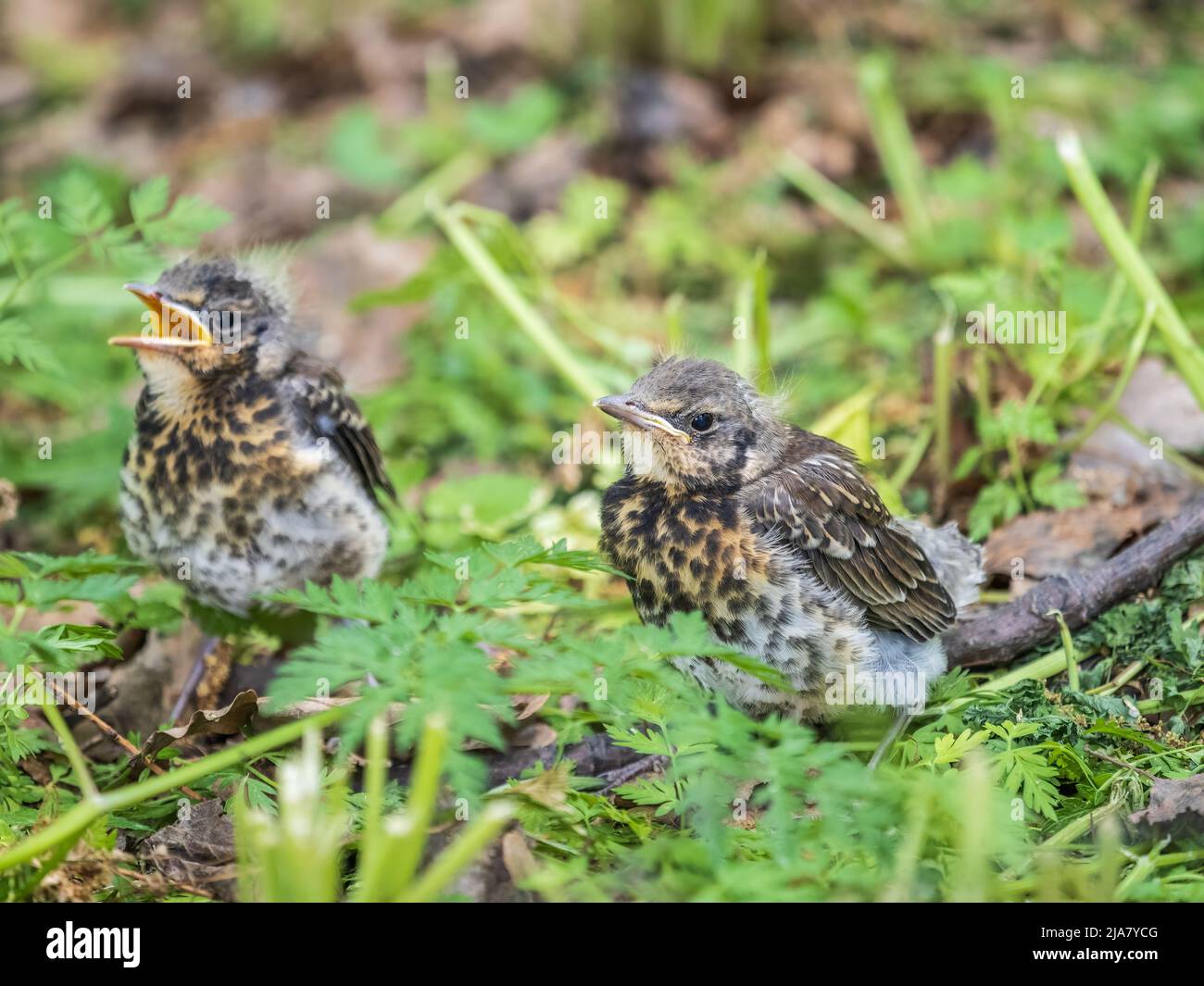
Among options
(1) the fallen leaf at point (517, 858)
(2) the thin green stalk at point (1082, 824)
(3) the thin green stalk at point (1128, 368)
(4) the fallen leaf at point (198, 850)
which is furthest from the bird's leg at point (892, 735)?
(4) the fallen leaf at point (198, 850)

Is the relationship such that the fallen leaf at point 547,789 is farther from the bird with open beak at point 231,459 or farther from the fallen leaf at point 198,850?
the bird with open beak at point 231,459

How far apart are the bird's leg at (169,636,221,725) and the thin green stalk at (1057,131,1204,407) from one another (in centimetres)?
303

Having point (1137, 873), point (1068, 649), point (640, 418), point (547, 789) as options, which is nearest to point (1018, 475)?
point (1068, 649)

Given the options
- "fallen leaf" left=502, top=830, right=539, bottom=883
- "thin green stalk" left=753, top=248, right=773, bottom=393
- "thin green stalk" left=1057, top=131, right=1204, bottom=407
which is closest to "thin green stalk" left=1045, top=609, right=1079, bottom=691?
"thin green stalk" left=1057, top=131, right=1204, bottom=407

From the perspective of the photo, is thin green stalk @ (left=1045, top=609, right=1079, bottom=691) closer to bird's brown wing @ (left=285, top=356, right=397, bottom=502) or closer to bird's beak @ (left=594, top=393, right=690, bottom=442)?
bird's beak @ (left=594, top=393, right=690, bottom=442)

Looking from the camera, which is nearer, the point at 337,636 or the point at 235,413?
the point at 337,636

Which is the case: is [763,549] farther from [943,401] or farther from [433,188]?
[433,188]

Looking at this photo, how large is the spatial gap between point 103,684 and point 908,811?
2.40m

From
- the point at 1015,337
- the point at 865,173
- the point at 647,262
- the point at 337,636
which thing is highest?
the point at 865,173

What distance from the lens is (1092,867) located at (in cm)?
272

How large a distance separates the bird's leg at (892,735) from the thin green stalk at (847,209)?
10.4 ft

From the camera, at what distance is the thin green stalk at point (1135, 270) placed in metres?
4.25
